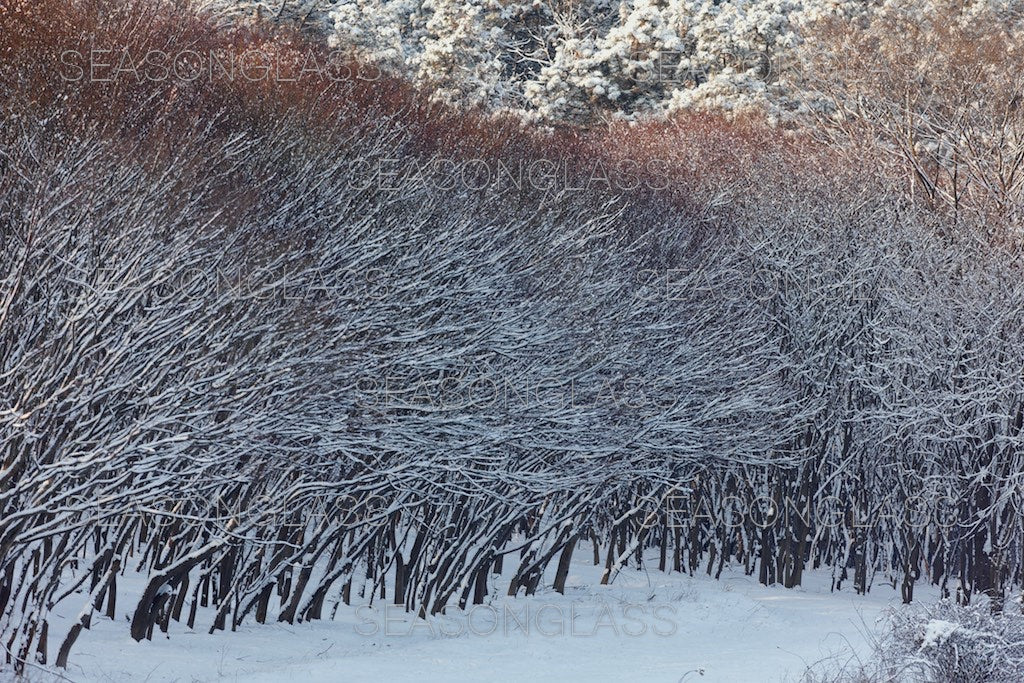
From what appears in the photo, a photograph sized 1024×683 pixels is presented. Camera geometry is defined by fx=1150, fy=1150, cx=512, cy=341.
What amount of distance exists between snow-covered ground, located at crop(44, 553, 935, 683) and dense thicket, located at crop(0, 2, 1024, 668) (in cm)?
41

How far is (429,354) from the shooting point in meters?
12.1

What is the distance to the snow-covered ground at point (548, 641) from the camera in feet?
37.7

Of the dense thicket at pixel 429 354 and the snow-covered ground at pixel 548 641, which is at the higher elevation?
the dense thicket at pixel 429 354

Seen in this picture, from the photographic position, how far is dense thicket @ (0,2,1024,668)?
377 inches

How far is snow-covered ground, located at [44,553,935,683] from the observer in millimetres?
11500

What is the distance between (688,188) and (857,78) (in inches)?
Result: 157

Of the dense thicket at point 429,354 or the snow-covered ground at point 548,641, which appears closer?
the dense thicket at point 429,354

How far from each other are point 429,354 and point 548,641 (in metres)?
4.16

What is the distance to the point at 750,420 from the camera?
16.8 metres

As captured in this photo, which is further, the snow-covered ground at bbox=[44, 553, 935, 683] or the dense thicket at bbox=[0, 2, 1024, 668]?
the snow-covered ground at bbox=[44, 553, 935, 683]

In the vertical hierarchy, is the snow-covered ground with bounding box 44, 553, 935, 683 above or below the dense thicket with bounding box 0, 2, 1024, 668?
below

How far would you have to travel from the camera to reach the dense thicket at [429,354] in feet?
31.4

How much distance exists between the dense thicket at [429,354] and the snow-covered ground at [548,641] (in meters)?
0.41

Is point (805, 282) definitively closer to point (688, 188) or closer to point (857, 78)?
point (688, 188)
